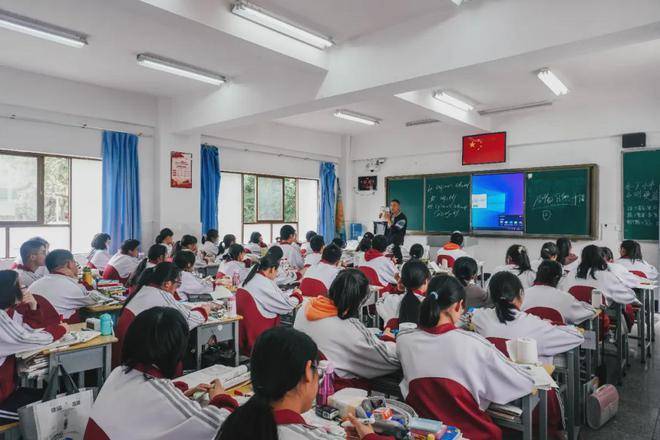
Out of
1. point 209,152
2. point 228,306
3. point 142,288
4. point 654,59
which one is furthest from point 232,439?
point 209,152

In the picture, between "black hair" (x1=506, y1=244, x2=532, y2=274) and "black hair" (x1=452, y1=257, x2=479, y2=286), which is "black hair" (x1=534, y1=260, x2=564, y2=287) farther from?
"black hair" (x1=506, y1=244, x2=532, y2=274)

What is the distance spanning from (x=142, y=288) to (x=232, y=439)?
7.46 ft

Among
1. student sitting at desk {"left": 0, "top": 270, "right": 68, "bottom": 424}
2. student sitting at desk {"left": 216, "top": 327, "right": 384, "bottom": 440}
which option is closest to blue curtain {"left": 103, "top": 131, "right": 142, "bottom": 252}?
student sitting at desk {"left": 0, "top": 270, "right": 68, "bottom": 424}

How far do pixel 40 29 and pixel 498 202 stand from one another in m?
7.22

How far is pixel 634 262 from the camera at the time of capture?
500 cm

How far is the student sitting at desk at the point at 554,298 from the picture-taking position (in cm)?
310

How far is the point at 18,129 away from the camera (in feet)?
19.4

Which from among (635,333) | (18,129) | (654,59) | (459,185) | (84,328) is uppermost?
(654,59)

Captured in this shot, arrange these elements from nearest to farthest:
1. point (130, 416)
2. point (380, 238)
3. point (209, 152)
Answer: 1. point (130, 416)
2. point (380, 238)
3. point (209, 152)

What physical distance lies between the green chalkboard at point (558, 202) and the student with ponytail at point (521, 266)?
3429 mm

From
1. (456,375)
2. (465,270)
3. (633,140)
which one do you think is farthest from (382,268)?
(633,140)

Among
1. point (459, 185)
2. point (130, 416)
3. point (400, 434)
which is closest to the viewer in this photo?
point (130, 416)

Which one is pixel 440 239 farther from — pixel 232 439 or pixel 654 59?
pixel 232 439

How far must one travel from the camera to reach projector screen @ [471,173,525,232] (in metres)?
7.91
